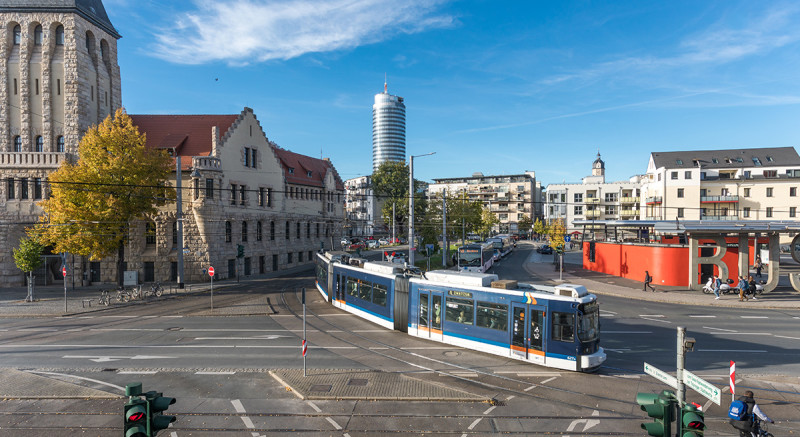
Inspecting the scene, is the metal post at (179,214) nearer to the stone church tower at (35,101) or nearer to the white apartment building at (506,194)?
the stone church tower at (35,101)

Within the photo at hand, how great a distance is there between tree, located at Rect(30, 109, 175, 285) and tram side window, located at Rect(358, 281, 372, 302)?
1678 centimetres

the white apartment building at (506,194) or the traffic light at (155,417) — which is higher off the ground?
the white apartment building at (506,194)

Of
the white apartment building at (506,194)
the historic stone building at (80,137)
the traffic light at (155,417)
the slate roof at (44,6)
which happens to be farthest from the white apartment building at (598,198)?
the traffic light at (155,417)

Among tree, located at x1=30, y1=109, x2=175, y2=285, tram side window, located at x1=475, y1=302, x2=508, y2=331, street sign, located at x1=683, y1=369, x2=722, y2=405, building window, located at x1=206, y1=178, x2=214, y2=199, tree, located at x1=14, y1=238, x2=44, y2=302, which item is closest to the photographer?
street sign, located at x1=683, y1=369, x2=722, y2=405

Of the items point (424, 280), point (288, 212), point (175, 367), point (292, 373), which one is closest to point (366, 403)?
point (292, 373)

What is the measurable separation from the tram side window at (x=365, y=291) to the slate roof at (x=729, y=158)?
63.9 m

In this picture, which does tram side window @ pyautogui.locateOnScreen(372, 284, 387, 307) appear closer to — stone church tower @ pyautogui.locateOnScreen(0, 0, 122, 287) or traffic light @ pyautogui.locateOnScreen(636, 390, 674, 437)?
traffic light @ pyautogui.locateOnScreen(636, 390, 674, 437)

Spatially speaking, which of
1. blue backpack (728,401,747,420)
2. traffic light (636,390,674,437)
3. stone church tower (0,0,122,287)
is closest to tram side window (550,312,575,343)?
blue backpack (728,401,747,420)

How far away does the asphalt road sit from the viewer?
34.8ft

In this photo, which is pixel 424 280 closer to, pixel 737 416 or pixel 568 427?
pixel 568 427

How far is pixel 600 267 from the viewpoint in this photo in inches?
1673

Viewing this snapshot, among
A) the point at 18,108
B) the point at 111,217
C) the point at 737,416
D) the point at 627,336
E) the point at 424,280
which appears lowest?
the point at 627,336

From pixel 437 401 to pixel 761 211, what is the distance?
244 feet

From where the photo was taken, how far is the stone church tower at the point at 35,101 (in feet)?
119
